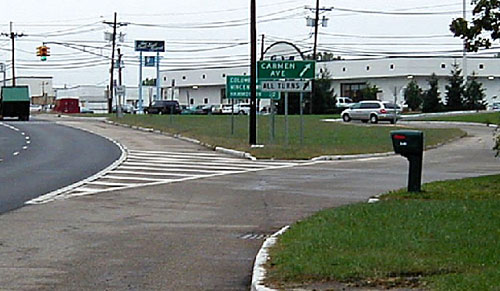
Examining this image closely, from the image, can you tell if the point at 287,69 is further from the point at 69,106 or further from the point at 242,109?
the point at 69,106

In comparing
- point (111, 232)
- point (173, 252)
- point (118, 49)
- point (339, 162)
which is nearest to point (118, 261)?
point (173, 252)

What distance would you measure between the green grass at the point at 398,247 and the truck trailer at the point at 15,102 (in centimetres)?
6325

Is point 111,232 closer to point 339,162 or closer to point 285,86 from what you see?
point 339,162

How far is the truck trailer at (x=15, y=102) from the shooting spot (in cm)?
7461

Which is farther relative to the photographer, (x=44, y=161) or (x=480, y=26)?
(x=44, y=161)

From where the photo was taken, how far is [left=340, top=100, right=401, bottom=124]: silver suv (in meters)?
64.8

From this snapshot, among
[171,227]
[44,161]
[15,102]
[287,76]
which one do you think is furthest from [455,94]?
[171,227]

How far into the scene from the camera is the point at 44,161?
31.0 metres

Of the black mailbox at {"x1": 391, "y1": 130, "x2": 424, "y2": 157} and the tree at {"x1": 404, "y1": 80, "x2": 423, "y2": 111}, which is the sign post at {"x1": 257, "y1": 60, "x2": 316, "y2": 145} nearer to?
the black mailbox at {"x1": 391, "y1": 130, "x2": 424, "y2": 157}

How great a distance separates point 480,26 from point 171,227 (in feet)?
26.0

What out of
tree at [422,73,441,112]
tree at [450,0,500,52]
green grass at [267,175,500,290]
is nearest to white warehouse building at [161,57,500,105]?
tree at [422,73,441,112]

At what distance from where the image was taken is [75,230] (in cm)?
1451

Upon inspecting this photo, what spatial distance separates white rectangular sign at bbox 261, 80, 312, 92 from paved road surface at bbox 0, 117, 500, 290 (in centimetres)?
783

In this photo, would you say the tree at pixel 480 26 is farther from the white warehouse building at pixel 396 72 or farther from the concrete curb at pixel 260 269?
the white warehouse building at pixel 396 72
